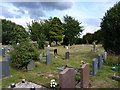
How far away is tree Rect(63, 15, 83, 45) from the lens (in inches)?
1177

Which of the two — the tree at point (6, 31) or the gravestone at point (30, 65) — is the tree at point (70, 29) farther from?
the gravestone at point (30, 65)

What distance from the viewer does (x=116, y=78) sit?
5.63m

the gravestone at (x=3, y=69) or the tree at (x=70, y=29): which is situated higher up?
the tree at (x=70, y=29)

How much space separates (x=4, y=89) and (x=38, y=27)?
1023 inches

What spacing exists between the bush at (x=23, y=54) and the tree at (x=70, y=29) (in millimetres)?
23335

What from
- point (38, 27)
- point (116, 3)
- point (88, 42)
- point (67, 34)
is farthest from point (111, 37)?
point (88, 42)

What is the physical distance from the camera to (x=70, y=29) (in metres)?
29.9

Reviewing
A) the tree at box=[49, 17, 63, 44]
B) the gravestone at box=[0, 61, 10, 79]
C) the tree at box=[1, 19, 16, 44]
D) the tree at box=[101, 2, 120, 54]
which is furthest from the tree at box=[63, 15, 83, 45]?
the gravestone at box=[0, 61, 10, 79]

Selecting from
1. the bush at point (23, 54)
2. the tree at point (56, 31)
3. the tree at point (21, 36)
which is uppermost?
the tree at point (56, 31)

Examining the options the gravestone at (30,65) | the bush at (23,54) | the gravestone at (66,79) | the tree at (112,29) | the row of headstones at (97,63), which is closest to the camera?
the gravestone at (66,79)

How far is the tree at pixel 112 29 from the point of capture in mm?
10977

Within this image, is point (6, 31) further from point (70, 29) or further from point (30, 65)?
point (30, 65)

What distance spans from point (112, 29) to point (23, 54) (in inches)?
371

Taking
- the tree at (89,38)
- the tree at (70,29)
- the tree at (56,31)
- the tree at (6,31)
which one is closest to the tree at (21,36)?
the tree at (56,31)
